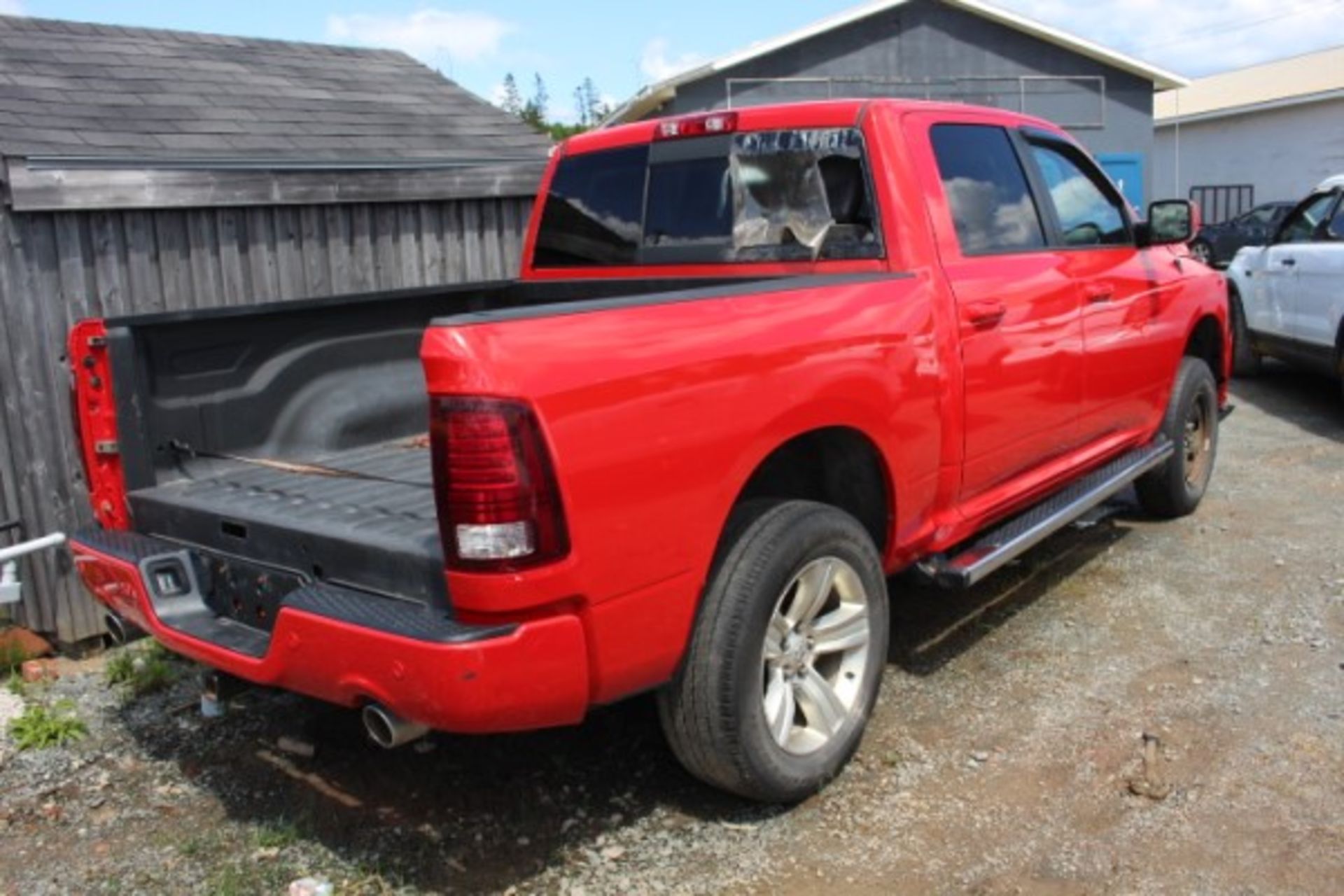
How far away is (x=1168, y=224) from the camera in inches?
209

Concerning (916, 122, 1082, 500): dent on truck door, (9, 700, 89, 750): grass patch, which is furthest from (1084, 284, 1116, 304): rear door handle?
(9, 700, 89, 750): grass patch

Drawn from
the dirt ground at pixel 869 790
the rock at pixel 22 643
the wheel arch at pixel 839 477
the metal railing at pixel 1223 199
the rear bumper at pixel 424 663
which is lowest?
the dirt ground at pixel 869 790

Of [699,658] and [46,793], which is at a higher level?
[699,658]

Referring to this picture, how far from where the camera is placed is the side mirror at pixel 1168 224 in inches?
207

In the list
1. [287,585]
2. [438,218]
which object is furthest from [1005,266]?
[438,218]

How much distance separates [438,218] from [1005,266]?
144 inches

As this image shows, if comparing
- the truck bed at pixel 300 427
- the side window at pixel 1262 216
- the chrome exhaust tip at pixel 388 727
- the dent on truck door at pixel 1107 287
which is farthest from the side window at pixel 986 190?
the side window at pixel 1262 216

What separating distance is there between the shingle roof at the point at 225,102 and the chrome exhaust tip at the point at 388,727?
11.5 feet

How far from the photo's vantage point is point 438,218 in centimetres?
673

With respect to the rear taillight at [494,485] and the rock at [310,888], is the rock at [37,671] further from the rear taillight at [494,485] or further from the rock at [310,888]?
the rear taillight at [494,485]

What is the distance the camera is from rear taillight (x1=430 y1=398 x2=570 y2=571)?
8.13ft

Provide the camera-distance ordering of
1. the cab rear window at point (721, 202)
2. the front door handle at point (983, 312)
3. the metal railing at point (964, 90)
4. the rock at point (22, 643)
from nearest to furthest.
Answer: the front door handle at point (983, 312) → the cab rear window at point (721, 202) → the rock at point (22, 643) → the metal railing at point (964, 90)

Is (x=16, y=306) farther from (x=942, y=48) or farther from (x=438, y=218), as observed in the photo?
(x=942, y=48)

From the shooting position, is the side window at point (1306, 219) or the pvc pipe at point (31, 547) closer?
the pvc pipe at point (31, 547)
